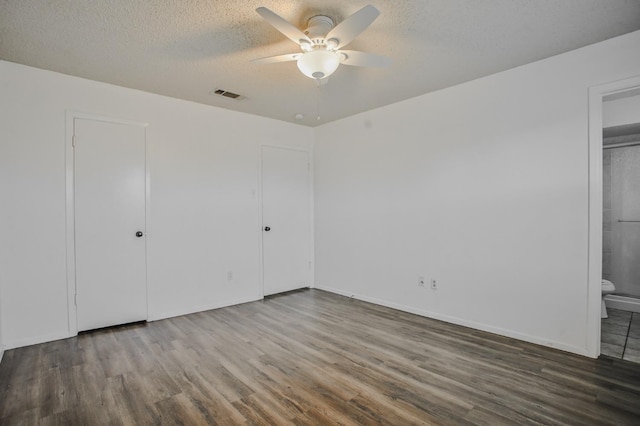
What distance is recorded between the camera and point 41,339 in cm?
302

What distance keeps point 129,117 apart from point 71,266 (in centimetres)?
162

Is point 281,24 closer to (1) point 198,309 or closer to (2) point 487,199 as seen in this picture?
(2) point 487,199

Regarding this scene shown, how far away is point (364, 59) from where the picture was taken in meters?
2.27

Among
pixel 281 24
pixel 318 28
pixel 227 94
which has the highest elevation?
pixel 227 94

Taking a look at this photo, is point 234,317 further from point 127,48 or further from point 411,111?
point 411,111

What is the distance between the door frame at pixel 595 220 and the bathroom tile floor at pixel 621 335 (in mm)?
264

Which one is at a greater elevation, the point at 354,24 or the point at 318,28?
the point at 318,28

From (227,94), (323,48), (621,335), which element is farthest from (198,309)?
(621,335)

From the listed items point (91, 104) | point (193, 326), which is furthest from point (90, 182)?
point (193, 326)

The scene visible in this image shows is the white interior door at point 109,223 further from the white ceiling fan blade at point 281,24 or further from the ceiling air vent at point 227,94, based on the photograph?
the white ceiling fan blade at point 281,24

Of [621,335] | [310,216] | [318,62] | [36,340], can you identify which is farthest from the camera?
[310,216]

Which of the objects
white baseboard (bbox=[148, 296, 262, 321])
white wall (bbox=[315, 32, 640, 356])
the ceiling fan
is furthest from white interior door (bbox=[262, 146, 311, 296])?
the ceiling fan

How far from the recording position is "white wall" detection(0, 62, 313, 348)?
9.55 ft

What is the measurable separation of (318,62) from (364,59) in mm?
356
